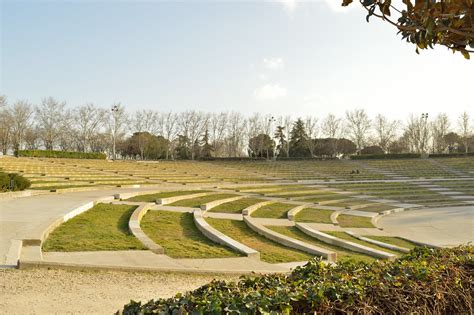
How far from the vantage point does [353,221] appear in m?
17.6

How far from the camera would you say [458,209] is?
932 inches

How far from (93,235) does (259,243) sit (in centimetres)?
456

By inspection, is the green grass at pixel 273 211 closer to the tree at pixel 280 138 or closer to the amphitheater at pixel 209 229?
the amphitheater at pixel 209 229

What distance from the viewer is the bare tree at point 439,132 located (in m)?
90.6

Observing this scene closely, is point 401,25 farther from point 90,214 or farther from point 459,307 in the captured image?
point 90,214

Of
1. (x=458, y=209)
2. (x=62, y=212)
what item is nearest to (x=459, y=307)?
(x=62, y=212)

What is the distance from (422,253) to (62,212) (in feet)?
35.0

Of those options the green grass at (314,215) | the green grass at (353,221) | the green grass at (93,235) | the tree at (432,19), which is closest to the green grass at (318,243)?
the green grass at (314,215)

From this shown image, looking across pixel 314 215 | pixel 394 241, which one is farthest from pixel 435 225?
pixel 314 215

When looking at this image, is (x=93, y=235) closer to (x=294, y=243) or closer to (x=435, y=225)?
(x=294, y=243)

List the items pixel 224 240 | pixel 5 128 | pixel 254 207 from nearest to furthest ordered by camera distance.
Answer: pixel 224 240 → pixel 254 207 → pixel 5 128

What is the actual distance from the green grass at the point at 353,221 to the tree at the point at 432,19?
1334 cm

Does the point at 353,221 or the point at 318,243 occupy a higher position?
the point at 318,243

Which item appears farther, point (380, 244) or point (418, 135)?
Answer: point (418, 135)
